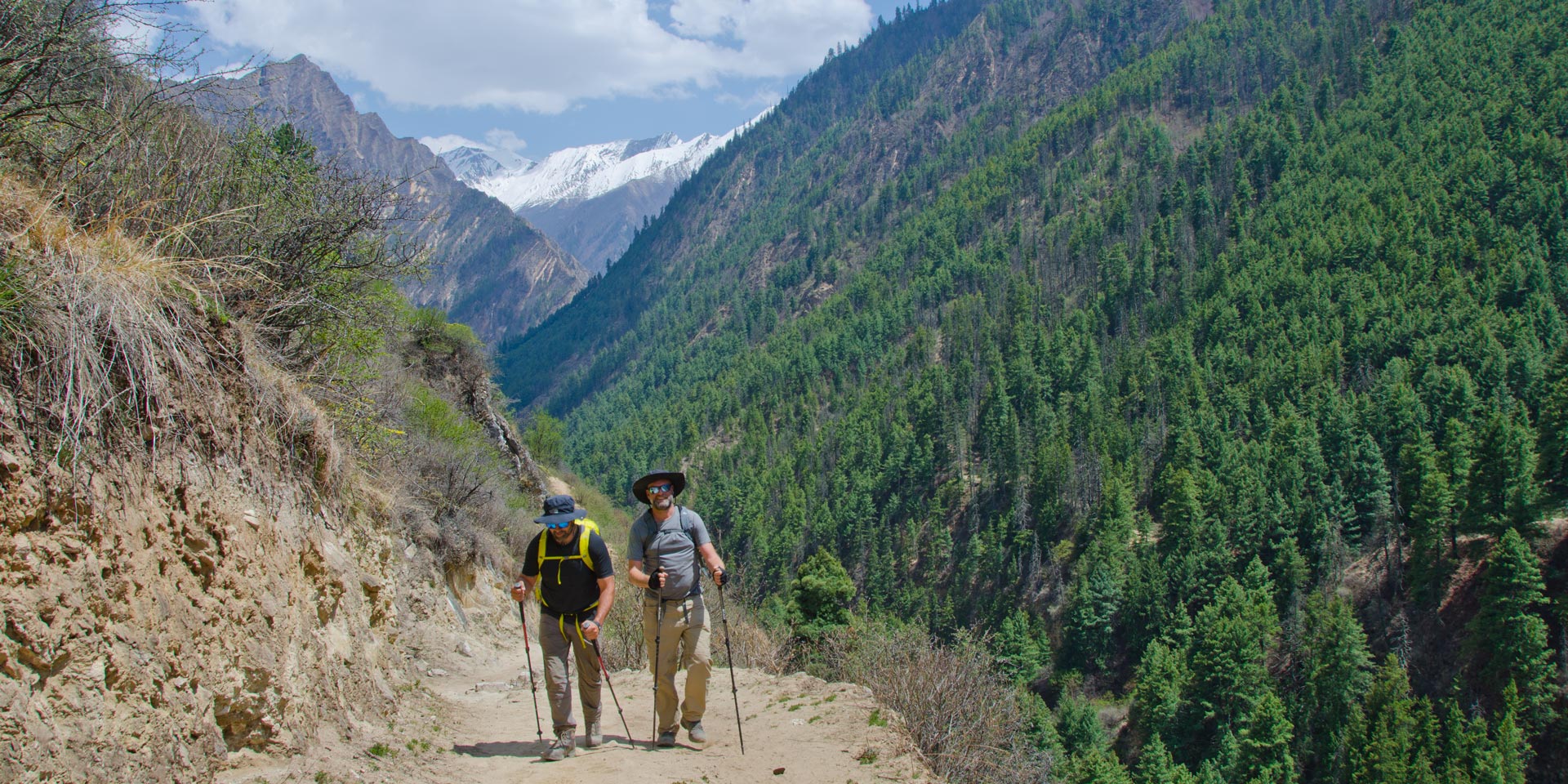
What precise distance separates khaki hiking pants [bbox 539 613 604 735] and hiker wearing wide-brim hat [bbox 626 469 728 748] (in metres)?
0.46

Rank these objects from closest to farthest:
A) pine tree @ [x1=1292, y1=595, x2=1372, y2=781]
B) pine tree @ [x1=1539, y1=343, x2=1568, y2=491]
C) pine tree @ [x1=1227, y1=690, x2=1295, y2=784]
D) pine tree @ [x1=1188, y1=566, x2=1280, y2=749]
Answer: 1. pine tree @ [x1=1227, y1=690, x2=1295, y2=784]
2. pine tree @ [x1=1292, y1=595, x2=1372, y2=781]
3. pine tree @ [x1=1188, y1=566, x2=1280, y2=749]
4. pine tree @ [x1=1539, y1=343, x2=1568, y2=491]

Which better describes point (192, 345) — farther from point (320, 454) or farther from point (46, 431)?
point (320, 454)

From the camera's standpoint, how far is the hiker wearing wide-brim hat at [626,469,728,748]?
6.10m

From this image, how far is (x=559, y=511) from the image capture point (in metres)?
6.14

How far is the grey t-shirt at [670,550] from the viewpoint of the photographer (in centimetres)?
609

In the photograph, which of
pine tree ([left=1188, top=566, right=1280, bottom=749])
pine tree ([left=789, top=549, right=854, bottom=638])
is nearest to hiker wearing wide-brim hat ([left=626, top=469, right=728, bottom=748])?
pine tree ([left=789, top=549, right=854, bottom=638])

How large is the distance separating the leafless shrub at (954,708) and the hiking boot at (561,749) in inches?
112

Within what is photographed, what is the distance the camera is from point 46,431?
407cm

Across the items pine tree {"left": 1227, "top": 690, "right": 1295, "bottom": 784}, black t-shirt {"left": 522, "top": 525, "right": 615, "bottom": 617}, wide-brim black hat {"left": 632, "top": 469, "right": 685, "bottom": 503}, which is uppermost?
wide-brim black hat {"left": 632, "top": 469, "right": 685, "bottom": 503}

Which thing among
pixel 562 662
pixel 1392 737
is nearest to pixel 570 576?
pixel 562 662

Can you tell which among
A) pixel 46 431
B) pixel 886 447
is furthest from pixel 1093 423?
pixel 46 431

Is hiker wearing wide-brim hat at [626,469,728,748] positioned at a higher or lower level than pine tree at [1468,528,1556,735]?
higher

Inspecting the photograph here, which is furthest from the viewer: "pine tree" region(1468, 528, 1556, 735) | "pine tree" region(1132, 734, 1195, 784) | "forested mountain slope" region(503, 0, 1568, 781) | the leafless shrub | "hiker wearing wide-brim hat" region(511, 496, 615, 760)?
"forested mountain slope" region(503, 0, 1568, 781)

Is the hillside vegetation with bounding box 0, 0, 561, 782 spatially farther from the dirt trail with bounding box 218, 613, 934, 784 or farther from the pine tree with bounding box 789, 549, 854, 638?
A: the pine tree with bounding box 789, 549, 854, 638
